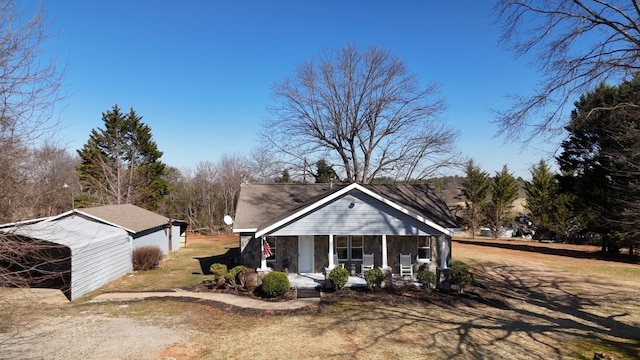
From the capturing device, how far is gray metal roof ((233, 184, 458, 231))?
18.9 meters

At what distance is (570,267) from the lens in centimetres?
2186

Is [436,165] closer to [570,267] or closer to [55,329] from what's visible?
[570,267]

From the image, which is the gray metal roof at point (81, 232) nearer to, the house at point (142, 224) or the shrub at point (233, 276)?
the house at point (142, 224)

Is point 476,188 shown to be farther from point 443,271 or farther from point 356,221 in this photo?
point 356,221

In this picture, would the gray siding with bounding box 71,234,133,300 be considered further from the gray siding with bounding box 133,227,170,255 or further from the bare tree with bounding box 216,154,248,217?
the bare tree with bounding box 216,154,248,217

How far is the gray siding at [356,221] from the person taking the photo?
17375 millimetres

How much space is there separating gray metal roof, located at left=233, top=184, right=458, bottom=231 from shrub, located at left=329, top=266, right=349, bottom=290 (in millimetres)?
3920

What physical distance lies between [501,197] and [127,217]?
115ft

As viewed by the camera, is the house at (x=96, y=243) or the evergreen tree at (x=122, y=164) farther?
the evergreen tree at (x=122, y=164)

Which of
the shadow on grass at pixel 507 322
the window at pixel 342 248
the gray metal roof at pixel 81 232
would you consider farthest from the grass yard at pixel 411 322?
the window at pixel 342 248

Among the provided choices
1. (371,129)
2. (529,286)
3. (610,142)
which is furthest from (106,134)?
(610,142)

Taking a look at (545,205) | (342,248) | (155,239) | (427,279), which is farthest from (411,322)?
(545,205)

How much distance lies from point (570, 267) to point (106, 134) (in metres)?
43.3

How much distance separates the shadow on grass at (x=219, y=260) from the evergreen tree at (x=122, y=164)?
59.8 ft
